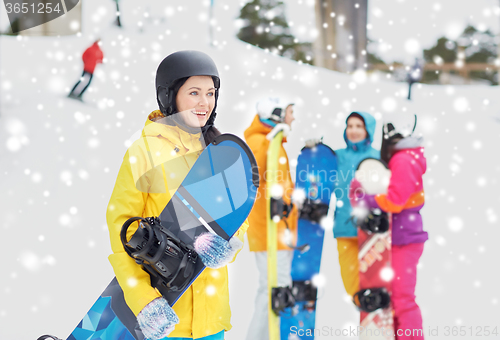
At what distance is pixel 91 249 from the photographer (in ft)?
12.9

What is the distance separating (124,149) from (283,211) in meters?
2.52

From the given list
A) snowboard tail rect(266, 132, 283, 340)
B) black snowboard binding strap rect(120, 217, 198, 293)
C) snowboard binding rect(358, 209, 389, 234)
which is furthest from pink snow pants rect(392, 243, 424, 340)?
black snowboard binding strap rect(120, 217, 198, 293)

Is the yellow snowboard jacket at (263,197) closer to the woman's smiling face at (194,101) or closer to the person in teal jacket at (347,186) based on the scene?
the person in teal jacket at (347,186)

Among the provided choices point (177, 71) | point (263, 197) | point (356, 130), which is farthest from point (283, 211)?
point (177, 71)

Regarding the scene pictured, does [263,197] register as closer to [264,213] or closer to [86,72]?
[264,213]

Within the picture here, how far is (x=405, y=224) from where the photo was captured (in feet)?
9.17

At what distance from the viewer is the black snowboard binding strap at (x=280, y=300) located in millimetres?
2660

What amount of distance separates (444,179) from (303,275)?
2.43m

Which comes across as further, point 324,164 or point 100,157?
point 100,157

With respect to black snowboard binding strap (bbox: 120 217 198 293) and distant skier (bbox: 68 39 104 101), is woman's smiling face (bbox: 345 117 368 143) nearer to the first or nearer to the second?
black snowboard binding strap (bbox: 120 217 198 293)

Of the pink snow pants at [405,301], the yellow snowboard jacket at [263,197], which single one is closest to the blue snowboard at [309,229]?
the yellow snowboard jacket at [263,197]

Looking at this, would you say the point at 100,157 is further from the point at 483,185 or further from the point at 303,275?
the point at 483,185

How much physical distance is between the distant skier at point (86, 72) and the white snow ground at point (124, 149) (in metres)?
0.11

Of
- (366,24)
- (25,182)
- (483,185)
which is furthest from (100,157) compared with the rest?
(483,185)
